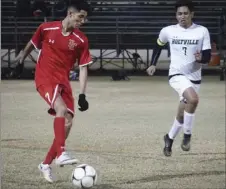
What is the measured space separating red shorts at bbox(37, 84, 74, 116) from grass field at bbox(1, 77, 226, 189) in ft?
3.00

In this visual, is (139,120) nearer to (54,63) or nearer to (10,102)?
(10,102)

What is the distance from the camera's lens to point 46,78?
802 centimetres

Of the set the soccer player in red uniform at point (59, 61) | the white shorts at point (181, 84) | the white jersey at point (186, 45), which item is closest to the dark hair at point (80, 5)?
the soccer player in red uniform at point (59, 61)

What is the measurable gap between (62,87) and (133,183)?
140 centimetres

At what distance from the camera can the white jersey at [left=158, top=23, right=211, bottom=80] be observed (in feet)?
30.2

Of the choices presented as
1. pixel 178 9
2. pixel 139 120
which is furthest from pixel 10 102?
pixel 178 9

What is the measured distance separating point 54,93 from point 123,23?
16532 mm

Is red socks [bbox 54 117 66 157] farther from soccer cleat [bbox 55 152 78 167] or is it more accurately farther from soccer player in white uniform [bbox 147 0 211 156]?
soccer player in white uniform [bbox 147 0 211 156]

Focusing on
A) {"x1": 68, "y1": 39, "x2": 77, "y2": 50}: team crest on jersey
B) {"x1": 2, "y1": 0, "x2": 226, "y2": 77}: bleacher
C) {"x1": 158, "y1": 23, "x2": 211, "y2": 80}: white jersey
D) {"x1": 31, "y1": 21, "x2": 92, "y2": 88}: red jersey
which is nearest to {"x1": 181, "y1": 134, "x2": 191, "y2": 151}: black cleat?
{"x1": 158, "y1": 23, "x2": 211, "y2": 80}: white jersey

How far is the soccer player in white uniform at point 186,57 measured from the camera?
9133mm

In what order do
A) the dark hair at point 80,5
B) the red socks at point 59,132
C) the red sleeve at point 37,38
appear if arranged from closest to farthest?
the red socks at point 59,132
the dark hair at point 80,5
the red sleeve at point 37,38

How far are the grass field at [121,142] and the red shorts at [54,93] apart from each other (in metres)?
0.91

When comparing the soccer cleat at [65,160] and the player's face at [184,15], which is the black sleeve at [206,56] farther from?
the soccer cleat at [65,160]

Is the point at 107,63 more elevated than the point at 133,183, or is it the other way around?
the point at 133,183
